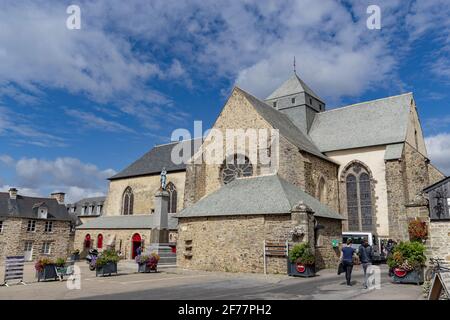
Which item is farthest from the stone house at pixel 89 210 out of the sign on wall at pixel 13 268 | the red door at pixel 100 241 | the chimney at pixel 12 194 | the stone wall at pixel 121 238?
the sign on wall at pixel 13 268

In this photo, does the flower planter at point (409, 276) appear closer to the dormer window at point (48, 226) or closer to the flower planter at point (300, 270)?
the flower planter at point (300, 270)

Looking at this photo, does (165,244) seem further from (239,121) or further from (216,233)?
(239,121)

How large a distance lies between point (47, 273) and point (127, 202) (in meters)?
19.7

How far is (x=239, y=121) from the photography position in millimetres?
21906

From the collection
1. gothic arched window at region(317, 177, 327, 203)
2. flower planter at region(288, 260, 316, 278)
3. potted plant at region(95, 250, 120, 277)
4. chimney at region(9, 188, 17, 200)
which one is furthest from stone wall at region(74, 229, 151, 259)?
flower planter at region(288, 260, 316, 278)

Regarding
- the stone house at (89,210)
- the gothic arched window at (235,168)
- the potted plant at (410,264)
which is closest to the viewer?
the potted plant at (410,264)

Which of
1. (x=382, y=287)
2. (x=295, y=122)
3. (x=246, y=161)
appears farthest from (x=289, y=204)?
(x=295, y=122)

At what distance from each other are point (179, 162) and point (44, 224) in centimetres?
1329

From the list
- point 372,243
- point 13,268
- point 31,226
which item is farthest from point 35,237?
point 372,243

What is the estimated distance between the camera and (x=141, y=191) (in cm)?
3077

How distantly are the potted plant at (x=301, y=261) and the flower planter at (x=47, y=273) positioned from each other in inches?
336

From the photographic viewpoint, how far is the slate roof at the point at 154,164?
100ft

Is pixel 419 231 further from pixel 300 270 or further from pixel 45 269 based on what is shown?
pixel 45 269

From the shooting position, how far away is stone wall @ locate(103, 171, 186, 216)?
28797 millimetres
